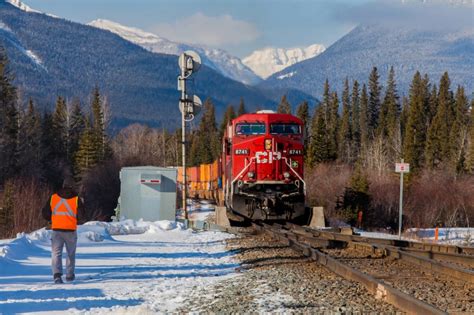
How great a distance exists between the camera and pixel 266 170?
19.6m

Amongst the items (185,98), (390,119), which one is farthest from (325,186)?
(390,119)

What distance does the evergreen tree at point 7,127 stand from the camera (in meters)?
63.4

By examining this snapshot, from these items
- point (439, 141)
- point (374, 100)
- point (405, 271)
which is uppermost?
point (374, 100)

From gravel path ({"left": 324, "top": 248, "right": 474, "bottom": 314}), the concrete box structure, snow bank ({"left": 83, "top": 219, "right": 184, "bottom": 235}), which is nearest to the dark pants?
gravel path ({"left": 324, "top": 248, "right": 474, "bottom": 314})

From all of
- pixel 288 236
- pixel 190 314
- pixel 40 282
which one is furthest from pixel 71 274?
pixel 288 236

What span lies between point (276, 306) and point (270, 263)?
4.01m

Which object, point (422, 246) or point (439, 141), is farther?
point (439, 141)

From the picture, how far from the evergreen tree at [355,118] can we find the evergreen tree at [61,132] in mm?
46268

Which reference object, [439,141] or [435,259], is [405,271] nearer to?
[435,259]

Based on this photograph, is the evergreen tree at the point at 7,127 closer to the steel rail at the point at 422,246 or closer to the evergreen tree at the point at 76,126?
the evergreen tree at the point at 76,126

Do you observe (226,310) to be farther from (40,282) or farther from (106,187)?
(106,187)

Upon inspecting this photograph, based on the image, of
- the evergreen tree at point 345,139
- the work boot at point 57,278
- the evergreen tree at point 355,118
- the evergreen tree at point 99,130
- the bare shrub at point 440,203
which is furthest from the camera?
the evergreen tree at point 355,118

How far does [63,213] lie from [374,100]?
108797 millimetres

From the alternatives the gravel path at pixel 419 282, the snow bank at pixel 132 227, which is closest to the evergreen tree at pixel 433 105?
the snow bank at pixel 132 227
